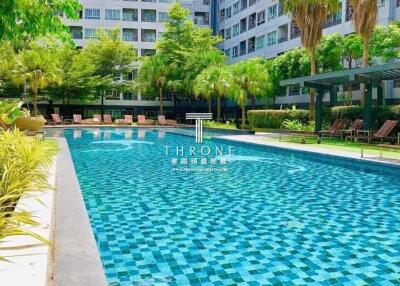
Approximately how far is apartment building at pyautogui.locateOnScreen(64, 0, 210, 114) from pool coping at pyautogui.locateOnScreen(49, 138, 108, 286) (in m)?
55.4

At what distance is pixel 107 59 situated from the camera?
5081cm

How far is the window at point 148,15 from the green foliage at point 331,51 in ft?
111

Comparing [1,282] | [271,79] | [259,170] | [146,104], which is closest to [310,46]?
[271,79]

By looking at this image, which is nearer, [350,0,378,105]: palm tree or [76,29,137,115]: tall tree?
[350,0,378,105]: palm tree

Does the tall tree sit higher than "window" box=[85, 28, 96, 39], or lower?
lower

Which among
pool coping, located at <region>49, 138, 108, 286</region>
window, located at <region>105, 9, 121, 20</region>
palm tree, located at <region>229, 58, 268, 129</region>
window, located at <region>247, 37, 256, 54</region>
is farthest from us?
window, located at <region>105, 9, 121, 20</region>

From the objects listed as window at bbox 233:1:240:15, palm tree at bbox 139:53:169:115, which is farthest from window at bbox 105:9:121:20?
palm tree at bbox 139:53:169:115

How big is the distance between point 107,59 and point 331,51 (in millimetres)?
26418

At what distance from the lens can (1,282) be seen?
10.8 feet

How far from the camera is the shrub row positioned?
21.8 meters

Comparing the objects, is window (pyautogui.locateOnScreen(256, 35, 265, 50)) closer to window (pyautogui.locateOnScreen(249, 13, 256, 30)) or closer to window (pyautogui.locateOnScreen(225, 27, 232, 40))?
window (pyautogui.locateOnScreen(249, 13, 256, 30))

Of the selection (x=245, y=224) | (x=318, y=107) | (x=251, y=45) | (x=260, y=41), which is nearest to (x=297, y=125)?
(x=318, y=107)

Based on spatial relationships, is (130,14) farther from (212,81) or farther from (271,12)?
(212,81)

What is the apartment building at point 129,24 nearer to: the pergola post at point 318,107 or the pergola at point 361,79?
the pergola post at point 318,107
